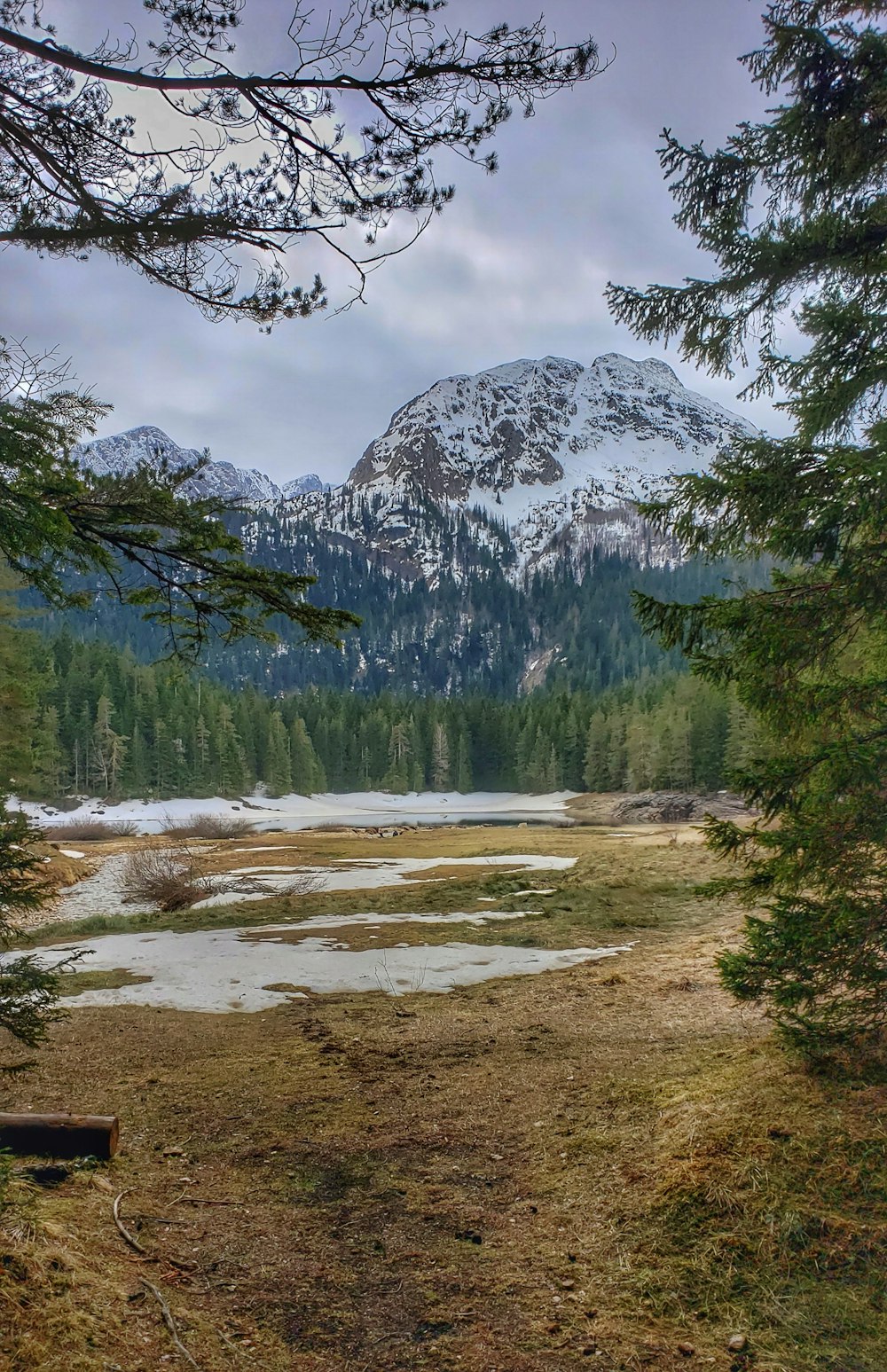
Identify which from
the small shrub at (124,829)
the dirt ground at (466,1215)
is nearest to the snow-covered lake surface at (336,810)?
the small shrub at (124,829)

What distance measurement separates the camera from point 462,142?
3.43 metres

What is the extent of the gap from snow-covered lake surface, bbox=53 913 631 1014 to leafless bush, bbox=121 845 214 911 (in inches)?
163

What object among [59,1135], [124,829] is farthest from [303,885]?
[124,829]

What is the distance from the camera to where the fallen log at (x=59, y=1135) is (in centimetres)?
357

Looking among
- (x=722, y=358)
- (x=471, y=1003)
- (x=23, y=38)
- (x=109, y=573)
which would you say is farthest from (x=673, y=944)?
(x=23, y=38)

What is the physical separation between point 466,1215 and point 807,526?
453 cm

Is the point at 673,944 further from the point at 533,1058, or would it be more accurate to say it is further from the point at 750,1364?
the point at 750,1364

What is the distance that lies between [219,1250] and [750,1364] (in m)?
2.22

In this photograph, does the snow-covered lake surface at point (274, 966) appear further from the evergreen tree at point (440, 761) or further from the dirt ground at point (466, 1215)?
the evergreen tree at point (440, 761)

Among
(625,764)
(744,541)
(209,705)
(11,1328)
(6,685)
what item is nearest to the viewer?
(11,1328)

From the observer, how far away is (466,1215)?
3381 mm

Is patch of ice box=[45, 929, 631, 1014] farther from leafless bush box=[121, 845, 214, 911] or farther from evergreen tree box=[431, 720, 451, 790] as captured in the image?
evergreen tree box=[431, 720, 451, 790]

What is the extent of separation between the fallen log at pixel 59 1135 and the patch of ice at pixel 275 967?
12.2 feet

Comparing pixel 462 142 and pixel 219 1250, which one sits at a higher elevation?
pixel 462 142
